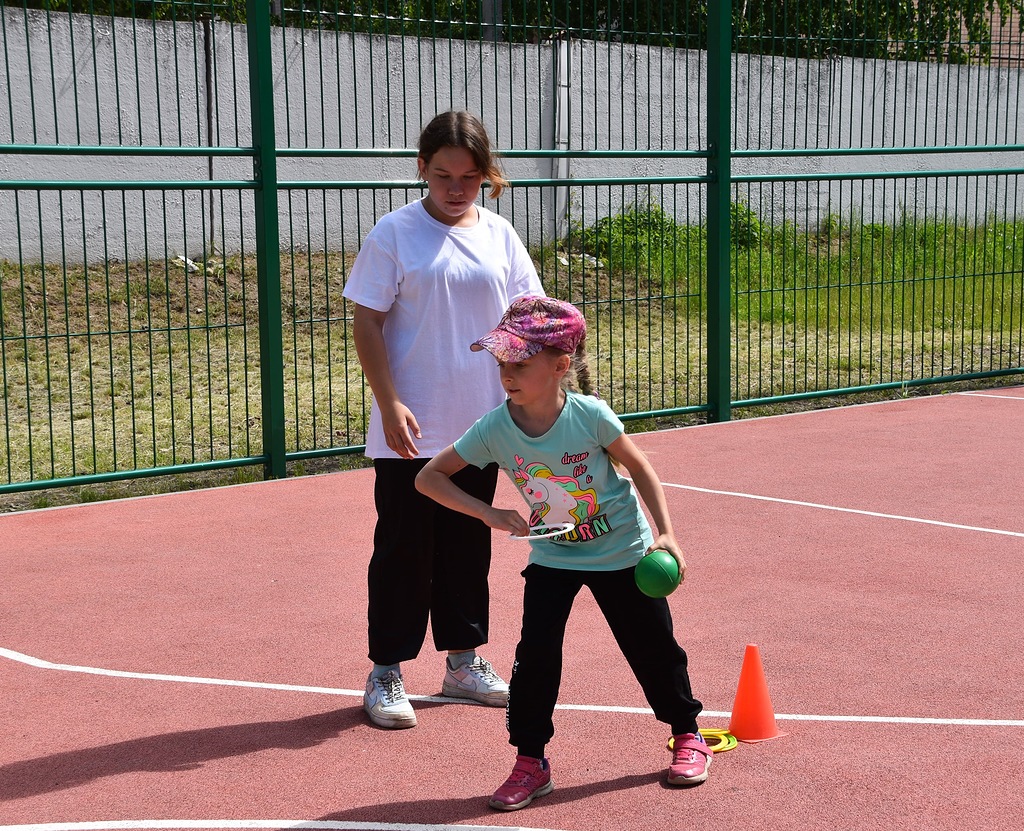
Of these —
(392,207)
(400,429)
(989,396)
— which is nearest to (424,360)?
(400,429)

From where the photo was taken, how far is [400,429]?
4367mm

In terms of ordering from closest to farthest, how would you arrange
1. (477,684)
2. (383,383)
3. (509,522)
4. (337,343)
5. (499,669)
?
1. (509,522)
2. (383,383)
3. (477,684)
4. (499,669)
5. (337,343)

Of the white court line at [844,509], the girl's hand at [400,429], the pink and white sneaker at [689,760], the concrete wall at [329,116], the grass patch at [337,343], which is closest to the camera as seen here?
the pink and white sneaker at [689,760]

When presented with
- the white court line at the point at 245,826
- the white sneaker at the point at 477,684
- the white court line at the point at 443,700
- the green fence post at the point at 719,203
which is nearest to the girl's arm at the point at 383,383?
the white sneaker at the point at 477,684

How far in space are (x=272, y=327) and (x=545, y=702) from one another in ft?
17.9

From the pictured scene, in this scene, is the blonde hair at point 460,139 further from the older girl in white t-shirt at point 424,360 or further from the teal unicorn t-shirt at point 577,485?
the teal unicorn t-shirt at point 577,485

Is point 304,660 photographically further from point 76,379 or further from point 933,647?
point 76,379

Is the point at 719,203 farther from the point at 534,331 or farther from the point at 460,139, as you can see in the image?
the point at 534,331

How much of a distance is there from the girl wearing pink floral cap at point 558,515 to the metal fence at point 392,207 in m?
5.20

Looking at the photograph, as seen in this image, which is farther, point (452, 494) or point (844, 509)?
point (844, 509)

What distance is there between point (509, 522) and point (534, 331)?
1.80 feet

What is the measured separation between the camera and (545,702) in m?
3.91

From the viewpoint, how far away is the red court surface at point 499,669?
3879 mm

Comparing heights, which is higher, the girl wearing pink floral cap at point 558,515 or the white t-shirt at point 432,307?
the white t-shirt at point 432,307
